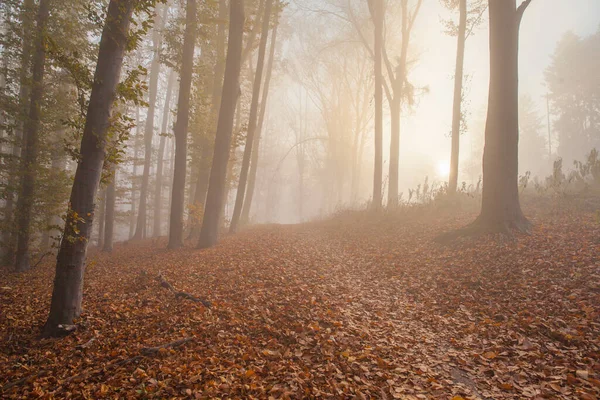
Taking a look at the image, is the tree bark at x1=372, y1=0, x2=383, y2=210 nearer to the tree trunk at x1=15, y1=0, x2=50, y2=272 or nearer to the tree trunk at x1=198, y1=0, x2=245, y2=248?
the tree trunk at x1=198, y1=0, x2=245, y2=248

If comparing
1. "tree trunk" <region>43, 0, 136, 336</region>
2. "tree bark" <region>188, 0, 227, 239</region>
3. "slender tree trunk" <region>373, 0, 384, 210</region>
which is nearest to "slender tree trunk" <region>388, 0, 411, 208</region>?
"slender tree trunk" <region>373, 0, 384, 210</region>

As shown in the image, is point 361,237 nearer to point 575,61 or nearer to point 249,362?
point 249,362

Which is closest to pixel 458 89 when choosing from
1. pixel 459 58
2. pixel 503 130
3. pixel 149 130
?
pixel 459 58

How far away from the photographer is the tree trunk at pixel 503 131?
7.84 m

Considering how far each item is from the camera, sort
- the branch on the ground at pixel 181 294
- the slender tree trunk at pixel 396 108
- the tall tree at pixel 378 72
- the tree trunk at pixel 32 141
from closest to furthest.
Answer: the branch on the ground at pixel 181 294
the tree trunk at pixel 32 141
the tall tree at pixel 378 72
the slender tree trunk at pixel 396 108

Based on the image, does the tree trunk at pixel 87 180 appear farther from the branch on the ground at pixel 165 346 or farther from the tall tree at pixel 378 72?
the tall tree at pixel 378 72

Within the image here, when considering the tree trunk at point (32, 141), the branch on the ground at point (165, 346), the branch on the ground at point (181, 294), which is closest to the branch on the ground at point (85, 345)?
the branch on the ground at point (165, 346)

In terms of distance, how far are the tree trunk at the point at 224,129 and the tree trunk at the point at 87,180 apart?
572 cm

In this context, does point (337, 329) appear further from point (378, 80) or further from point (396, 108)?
point (396, 108)

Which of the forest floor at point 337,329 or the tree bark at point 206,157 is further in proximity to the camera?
the tree bark at point 206,157

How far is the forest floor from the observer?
10.7 feet

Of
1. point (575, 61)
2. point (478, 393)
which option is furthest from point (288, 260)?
point (575, 61)

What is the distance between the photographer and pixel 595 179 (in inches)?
437

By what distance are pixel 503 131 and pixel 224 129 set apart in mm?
8563
